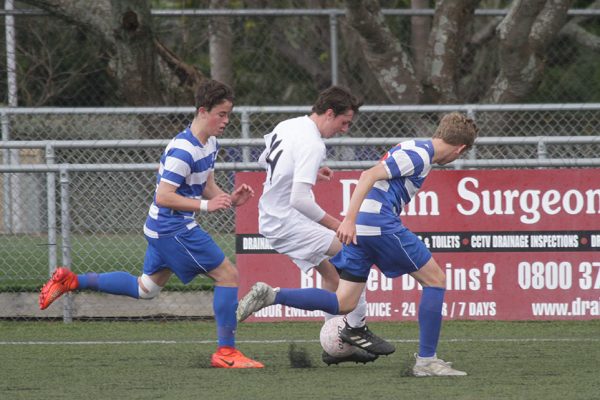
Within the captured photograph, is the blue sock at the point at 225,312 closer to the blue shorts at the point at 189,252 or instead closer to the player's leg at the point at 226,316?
the player's leg at the point at 226,316

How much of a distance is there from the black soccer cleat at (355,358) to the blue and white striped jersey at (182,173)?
1171 millimetres

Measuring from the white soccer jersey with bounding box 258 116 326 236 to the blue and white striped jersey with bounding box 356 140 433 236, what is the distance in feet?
1.19

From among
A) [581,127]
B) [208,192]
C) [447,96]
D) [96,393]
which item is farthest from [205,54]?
[96,393]

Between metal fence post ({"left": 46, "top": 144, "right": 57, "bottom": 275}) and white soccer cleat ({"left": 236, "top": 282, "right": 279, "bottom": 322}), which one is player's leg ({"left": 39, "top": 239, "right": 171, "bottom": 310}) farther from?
metal fence post ({"left": 46, "top": 144, "right": 57, "bottom": 275})

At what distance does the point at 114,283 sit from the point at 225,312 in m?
0.89

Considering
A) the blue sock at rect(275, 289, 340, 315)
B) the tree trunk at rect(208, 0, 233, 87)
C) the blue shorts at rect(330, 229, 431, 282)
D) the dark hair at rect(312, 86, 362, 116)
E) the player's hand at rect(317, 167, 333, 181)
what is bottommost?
the blue sock at rect(275, 289, 340, 315)

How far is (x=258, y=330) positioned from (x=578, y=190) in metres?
2.70

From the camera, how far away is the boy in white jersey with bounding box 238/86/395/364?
6785mm

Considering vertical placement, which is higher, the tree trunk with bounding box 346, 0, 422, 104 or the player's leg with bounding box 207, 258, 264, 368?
the tree trunk with bounding box 346, 0, 422, 104

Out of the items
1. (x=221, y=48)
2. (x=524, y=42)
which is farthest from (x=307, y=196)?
(x=221, y=48)

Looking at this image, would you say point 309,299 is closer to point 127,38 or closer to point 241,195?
point 241,195

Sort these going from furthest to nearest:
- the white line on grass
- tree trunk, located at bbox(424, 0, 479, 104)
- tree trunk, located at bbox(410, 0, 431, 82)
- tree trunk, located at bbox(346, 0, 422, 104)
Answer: tree trunk, located at bbox(410, 0, 431, 82) < tree trunk, located at bbox(424, 0, 479, 104) < tree trunk, located at bbox(346, 0, 422, 104) < the white line on grass

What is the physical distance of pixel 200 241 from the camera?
279 inches

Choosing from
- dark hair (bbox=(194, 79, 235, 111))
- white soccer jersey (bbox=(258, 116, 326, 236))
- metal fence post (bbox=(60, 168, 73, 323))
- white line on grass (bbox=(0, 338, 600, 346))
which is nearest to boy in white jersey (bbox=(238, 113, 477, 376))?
white soccer jersey (bbox=(258, 116, 326, 236))
